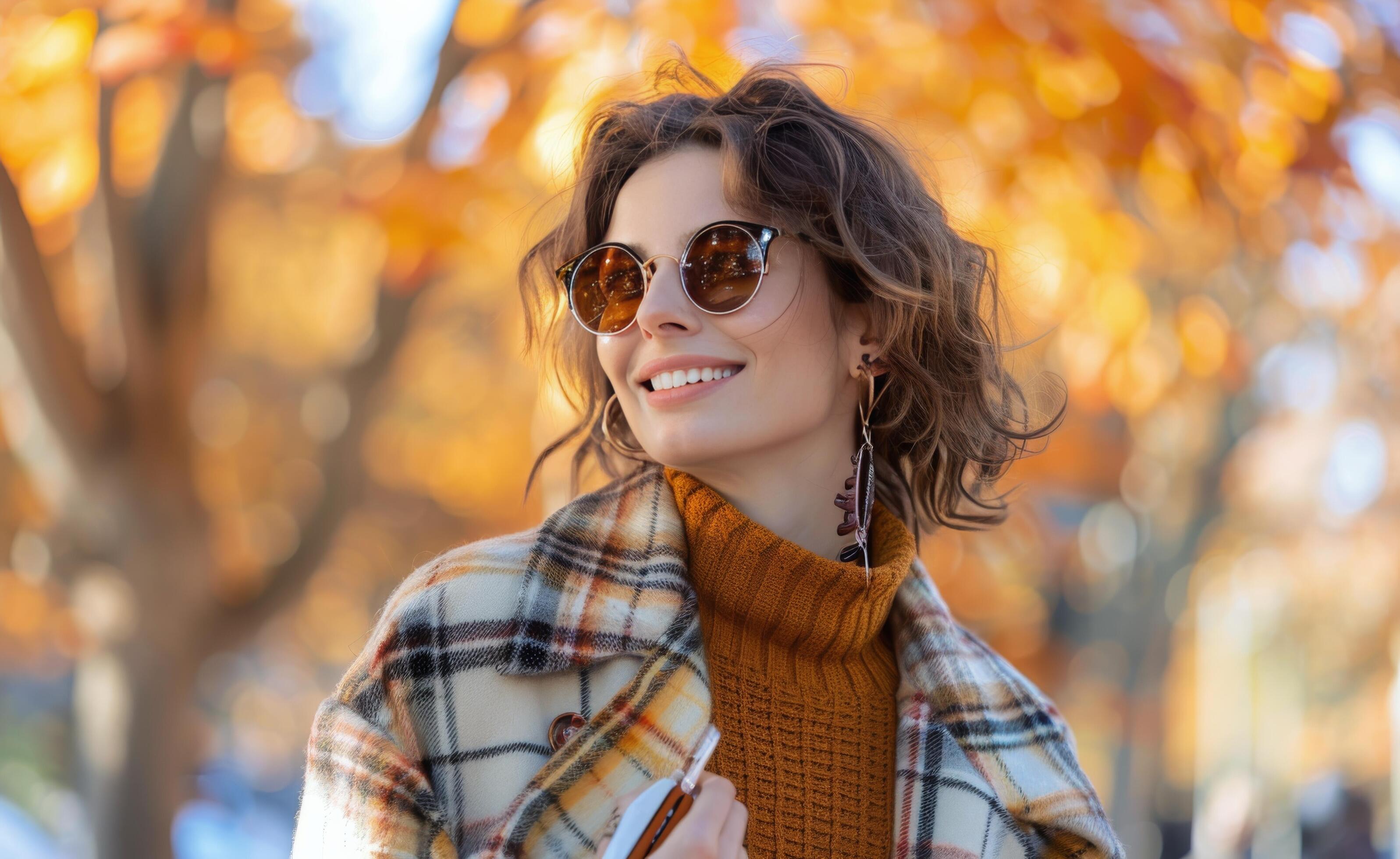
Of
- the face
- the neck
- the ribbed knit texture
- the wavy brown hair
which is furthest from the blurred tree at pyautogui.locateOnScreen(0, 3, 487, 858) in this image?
the ribbed knit texture

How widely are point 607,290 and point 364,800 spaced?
2.91 ft

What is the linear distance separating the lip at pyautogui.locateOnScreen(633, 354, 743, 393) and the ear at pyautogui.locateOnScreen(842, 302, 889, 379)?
27cm

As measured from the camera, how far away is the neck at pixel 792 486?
6.76 ft

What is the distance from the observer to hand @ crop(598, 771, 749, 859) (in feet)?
4.97

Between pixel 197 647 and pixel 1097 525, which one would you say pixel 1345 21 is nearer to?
pixel 197 647

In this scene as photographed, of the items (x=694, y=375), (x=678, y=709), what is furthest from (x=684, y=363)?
(x=678, y=709)

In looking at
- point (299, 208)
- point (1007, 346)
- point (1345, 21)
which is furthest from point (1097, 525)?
point (1007, 346)

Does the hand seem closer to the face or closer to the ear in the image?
the face

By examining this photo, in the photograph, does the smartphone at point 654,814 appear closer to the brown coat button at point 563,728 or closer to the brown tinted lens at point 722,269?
the brown coat button at point 563,728

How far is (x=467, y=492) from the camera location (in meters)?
11.4

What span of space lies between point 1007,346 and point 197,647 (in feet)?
9.94

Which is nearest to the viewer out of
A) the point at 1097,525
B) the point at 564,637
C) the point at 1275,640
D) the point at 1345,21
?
the point at 564,637

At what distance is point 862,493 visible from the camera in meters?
Result: 2.18

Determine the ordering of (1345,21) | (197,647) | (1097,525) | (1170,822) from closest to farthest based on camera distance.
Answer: (1345,21) < (197,647) < (1097,525) < (1170,822)
